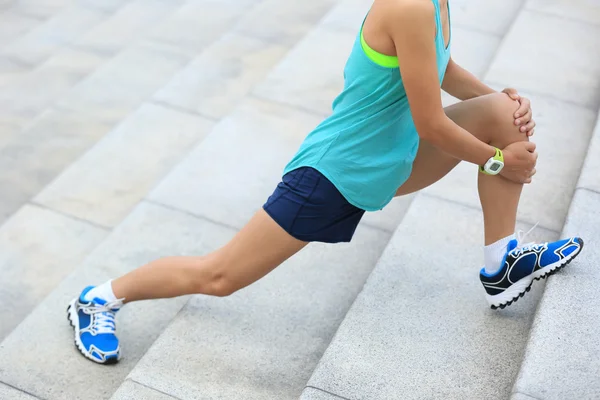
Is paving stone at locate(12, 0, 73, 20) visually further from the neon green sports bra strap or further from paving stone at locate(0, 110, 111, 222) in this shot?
the neon green sports bra strap

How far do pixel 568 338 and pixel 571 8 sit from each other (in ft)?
10.5

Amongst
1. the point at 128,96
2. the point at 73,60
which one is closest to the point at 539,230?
the point at 128,96

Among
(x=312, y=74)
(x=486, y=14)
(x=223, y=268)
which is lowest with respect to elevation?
(x=486, y=14)

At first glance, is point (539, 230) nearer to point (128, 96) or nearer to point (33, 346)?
point (33, 346)

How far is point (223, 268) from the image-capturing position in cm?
279

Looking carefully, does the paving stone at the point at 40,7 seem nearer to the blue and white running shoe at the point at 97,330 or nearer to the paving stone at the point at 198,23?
the paving stone at the point at 198,23

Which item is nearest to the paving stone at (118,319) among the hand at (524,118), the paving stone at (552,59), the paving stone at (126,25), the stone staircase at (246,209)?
the stone staircase at (246,209)

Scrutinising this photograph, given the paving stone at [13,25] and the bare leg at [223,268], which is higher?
the bare leg at [223,268]

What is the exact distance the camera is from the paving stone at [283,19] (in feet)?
18.6

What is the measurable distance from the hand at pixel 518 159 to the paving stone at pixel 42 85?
10.3ft

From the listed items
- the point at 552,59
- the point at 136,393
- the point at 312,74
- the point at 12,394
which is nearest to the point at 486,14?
the point at 552,59

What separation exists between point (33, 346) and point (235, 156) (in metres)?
1.45

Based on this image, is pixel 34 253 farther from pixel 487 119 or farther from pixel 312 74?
pixel 487 119

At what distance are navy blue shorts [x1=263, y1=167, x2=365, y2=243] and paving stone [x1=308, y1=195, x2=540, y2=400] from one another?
46 cm
